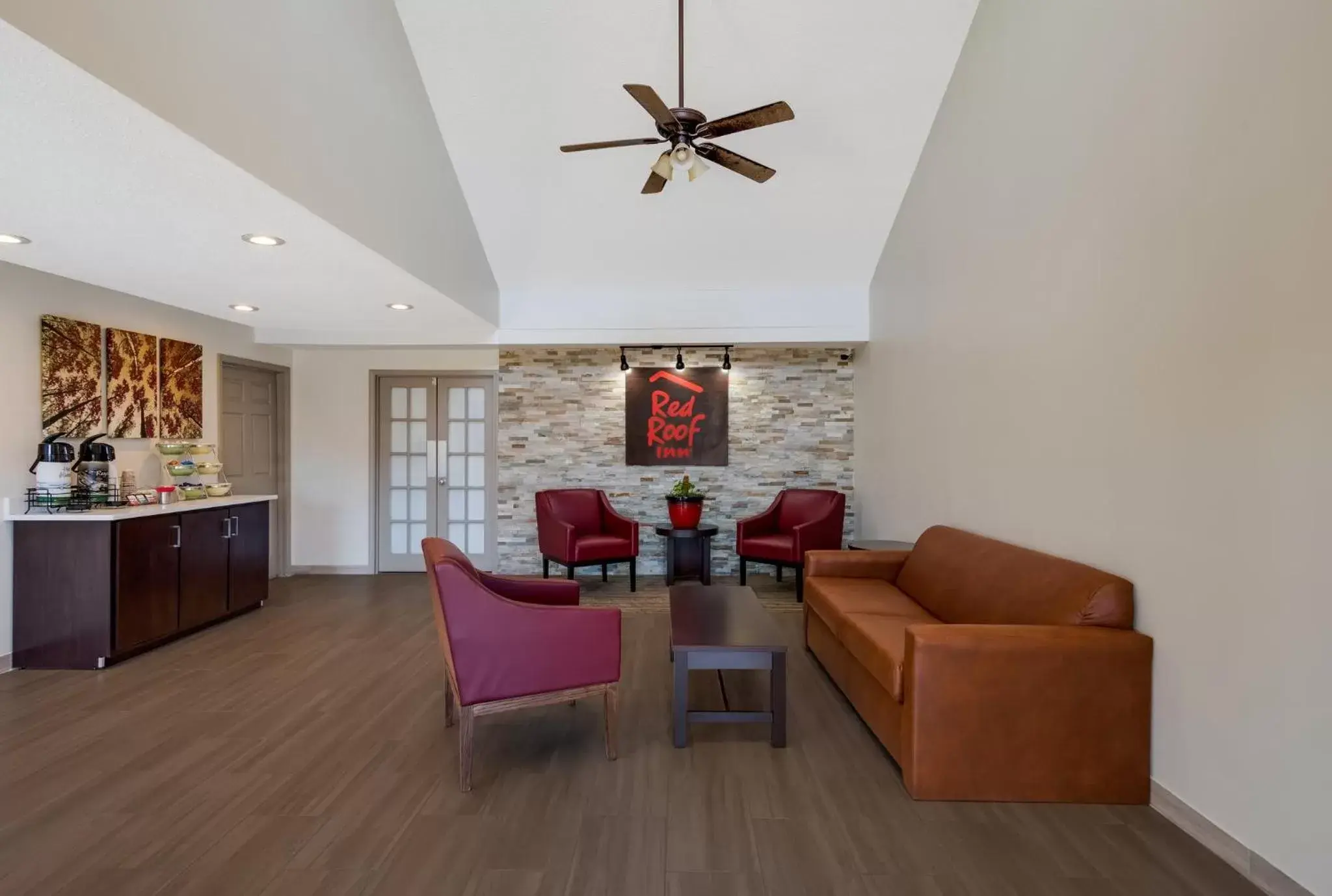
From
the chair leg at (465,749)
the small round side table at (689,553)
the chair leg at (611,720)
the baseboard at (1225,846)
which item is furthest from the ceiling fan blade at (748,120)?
the small round side table at (689,553)

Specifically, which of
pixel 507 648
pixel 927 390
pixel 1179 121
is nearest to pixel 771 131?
pixel 927 390

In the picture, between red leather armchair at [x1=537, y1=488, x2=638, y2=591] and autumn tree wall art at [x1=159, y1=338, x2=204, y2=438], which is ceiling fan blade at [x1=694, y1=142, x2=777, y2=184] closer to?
red leather armchair at [x1=537, y1=488, x2=638, y2=591]

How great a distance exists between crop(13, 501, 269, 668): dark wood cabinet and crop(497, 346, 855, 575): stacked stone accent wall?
2.85 meters

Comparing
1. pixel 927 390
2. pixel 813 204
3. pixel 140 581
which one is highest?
pixel 813 204

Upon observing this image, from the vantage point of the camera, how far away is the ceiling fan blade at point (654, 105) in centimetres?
281

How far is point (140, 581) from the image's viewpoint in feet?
13.4

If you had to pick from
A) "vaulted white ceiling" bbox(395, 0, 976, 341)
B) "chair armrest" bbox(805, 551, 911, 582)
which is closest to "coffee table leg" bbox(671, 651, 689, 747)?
"chair armrest" bbox(805, 551, 911, 582)

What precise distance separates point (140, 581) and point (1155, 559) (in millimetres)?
5432

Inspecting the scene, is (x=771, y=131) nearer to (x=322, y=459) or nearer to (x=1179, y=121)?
(x=1179, y=121)

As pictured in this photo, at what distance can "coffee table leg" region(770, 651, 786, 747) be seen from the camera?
2928 millimetres

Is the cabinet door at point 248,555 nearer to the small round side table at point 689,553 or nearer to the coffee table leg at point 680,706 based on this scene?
the small round side table at point 689,553

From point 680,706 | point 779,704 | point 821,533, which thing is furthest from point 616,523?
point 779,704

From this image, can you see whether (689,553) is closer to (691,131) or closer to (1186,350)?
(691,131)

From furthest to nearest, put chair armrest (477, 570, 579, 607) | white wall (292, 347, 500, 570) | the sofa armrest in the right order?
white wall (292, 347, 500, 570) → chair armrest (477, 570, 579, 607) → the sofa armrest
